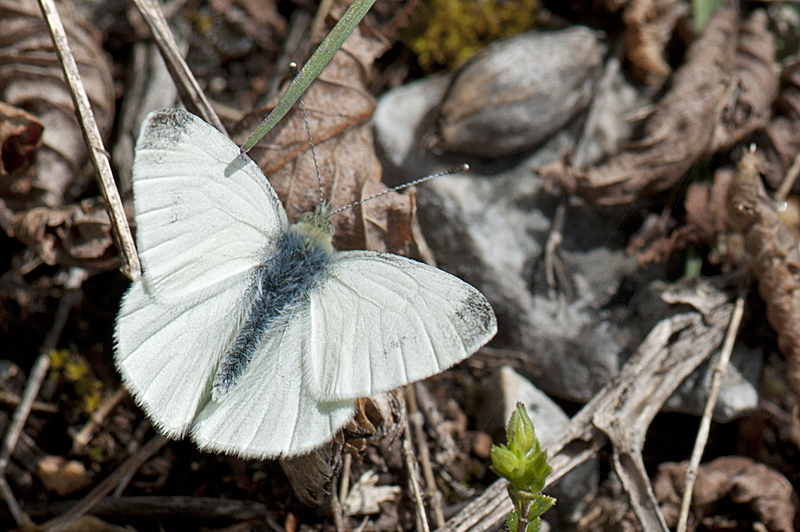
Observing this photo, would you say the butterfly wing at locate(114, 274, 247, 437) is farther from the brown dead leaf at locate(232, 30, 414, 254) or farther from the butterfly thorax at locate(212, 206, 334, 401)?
the brown dead leaf at locate(232, 30, 414, 254)

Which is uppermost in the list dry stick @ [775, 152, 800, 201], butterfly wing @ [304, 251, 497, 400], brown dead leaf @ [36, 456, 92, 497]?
butterfly wing @ [304, 251, 497, 400]

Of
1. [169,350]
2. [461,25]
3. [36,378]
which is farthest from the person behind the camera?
[461,25]

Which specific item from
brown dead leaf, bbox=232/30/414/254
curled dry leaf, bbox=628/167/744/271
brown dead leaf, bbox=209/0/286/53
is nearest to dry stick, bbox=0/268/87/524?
brown dead leaf, bbox=232/30/414/254

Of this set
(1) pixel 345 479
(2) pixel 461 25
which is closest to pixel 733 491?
(1) pixel 345 479

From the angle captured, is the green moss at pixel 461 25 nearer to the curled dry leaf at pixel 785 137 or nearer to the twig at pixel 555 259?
the twig at pixel 555 259

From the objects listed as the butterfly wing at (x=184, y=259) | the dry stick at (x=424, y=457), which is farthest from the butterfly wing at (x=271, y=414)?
the dry stick at (x=424, y=457)

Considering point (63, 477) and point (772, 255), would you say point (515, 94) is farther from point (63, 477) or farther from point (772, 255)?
point (63, 477)

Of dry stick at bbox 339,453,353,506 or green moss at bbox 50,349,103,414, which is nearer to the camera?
dry stick at bbox 339,453,353,506
